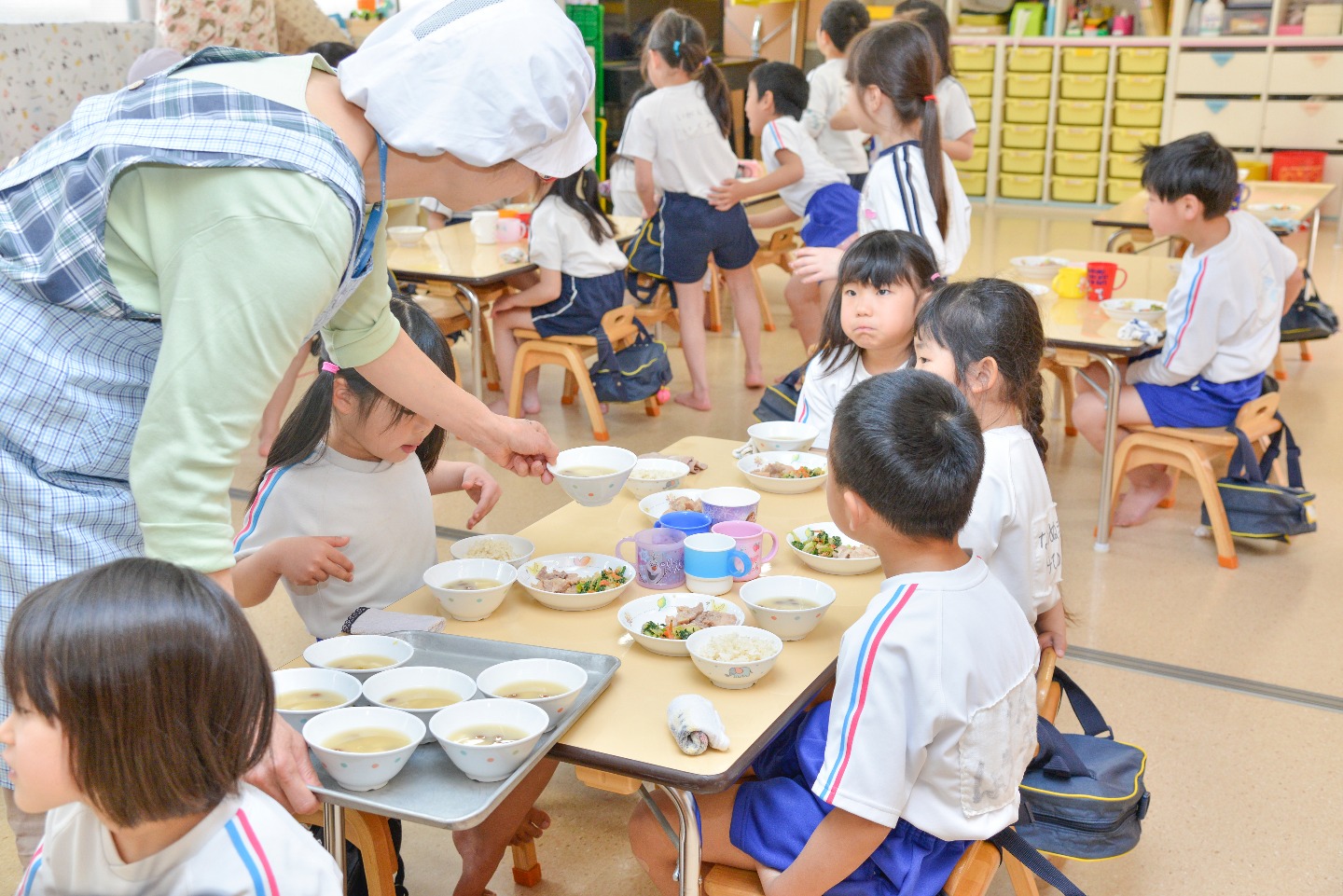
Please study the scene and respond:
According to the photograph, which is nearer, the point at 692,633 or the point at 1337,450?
the point at 692,633

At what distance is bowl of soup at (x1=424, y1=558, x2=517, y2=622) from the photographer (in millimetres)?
1623

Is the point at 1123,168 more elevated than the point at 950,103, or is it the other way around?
the point at 950,103

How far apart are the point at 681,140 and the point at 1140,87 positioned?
5.77 meters

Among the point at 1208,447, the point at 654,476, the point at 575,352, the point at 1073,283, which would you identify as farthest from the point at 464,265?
the point at 1208,447

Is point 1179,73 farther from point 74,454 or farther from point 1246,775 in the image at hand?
point 74,454

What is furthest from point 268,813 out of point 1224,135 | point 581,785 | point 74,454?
Answer: point 1224,135

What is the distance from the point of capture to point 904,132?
3.39 m

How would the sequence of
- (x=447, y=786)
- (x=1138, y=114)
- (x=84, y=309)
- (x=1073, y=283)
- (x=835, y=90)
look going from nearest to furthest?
1. (x=84, y=309)
2. (x=447, y=786)
3. (x=1073, y=283)
4. (x=835, y=90)
5. (x=1138, y=114)

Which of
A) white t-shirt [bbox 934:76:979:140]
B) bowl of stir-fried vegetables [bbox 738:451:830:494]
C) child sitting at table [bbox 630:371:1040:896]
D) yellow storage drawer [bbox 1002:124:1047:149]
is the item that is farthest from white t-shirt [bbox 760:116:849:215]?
yellow storage drawer [bbox 1002:124:1047:149]

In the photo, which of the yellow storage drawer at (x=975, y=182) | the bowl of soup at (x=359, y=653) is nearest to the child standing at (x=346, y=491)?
the bowl of soup at (x=359, y=653)

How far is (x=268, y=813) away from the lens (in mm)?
1085

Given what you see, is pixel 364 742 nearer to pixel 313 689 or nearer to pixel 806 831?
pixel 313 689

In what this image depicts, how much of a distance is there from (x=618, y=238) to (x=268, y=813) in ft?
12.6

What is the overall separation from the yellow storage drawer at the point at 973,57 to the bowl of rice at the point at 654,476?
8.03m
